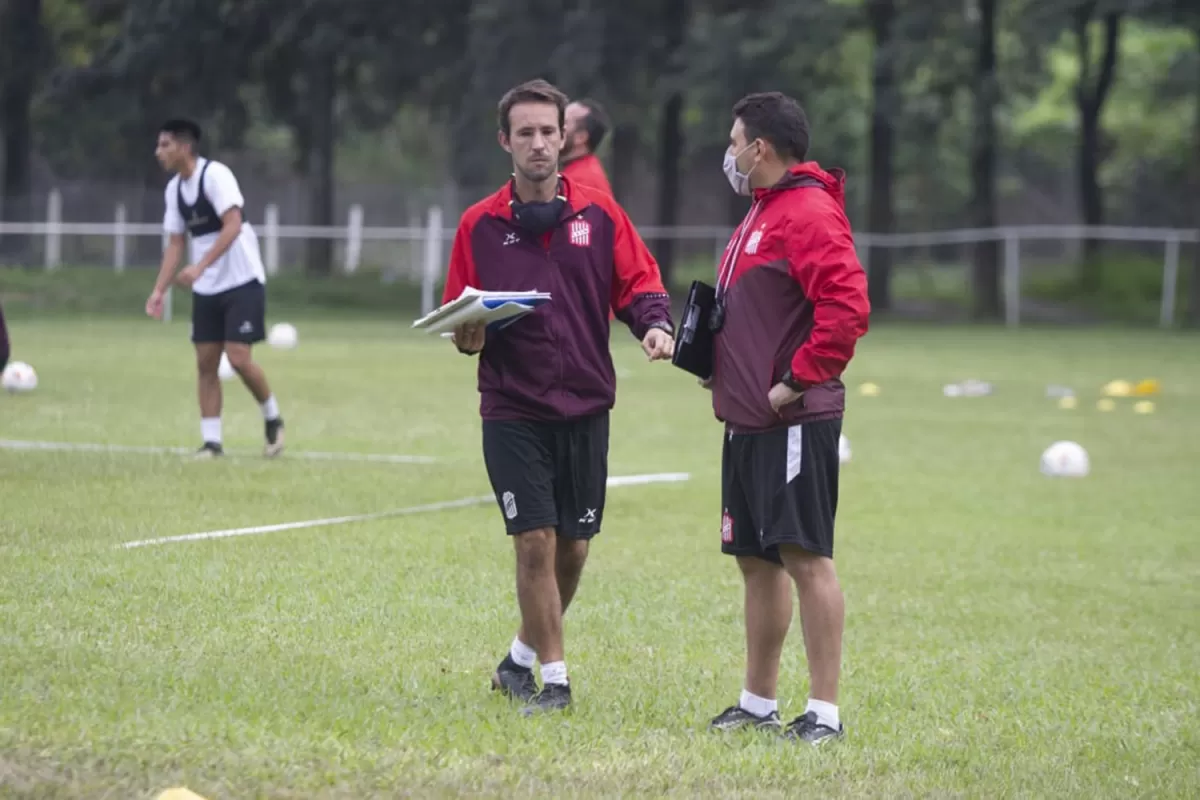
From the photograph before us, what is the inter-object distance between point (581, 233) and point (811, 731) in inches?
73.7

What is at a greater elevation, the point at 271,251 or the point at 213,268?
the point at 213,268

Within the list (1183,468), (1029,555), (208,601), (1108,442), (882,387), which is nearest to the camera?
(208,601)

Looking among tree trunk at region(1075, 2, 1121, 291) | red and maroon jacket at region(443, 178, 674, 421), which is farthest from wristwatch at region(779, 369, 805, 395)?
tree trunk at region(1075, 2, 1121, 291)

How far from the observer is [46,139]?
5097 centimetres

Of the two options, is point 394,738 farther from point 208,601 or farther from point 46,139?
point 46,139

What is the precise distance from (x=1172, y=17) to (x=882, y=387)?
1960 centimetres

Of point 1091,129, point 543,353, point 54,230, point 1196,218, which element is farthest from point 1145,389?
point 1091,129

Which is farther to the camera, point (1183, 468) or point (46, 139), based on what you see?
point (46, 139)

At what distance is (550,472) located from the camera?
666 cm

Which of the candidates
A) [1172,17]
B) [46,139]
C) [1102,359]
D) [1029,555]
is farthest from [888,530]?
[46,139]

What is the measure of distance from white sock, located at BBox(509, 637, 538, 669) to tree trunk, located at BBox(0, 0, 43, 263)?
40234 mm

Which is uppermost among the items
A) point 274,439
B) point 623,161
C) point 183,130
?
point 183,130

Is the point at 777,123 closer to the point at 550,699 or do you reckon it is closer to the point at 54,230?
the point at 550,699

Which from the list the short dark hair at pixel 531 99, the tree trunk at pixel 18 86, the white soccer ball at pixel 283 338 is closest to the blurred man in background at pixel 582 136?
the short dark hair at pixel 531 99
